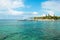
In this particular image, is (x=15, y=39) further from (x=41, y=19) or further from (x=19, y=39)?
(x=41, y=19)

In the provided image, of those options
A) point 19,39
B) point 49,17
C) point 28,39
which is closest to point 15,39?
point 19,39

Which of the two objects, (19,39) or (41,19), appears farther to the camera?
(41,19)

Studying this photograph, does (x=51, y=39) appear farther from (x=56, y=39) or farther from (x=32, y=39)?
(x=32, y=39)

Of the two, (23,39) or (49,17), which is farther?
(49,17)

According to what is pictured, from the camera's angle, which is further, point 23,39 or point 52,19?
point 52,19

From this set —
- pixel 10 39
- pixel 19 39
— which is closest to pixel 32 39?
pixel 19 39

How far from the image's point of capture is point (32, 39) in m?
18.6

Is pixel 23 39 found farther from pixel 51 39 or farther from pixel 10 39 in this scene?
pixel 51 39

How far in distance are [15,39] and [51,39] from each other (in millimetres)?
4751

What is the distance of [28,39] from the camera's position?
60.4 ft

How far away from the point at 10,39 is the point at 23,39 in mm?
1707

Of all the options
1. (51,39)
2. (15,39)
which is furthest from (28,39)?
(51,39)

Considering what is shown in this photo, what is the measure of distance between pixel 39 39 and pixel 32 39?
931 mm

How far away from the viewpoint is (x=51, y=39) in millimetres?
18500
